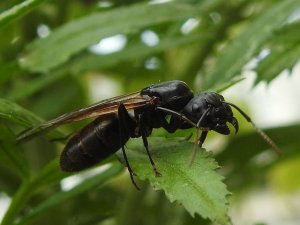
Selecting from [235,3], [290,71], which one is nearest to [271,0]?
[235,3]

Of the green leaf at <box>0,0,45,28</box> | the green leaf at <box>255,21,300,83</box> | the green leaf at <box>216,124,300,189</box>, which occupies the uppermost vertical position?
the green leaf at <box>0,0,45,28</box>

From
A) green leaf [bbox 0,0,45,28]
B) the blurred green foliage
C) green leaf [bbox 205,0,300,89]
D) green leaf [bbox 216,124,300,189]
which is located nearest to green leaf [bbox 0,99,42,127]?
the blurred green foliage

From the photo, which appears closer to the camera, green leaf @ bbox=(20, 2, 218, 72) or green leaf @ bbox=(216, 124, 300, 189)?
green leaf @ bbox=(20, 2, 218, 72)

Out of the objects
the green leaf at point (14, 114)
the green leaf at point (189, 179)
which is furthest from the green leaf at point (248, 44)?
the green leaf at point (14, 114)

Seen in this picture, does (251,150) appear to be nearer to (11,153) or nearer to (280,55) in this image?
(280,55)

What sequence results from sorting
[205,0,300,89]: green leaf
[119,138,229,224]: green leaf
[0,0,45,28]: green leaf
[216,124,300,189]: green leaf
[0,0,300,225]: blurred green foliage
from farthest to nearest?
1. [216,124,300,189]: green leaf
2. [205,0,300,89]: green leaf
3. [0,0,300,225]: blurred green foliage
4. [0,0,45,28]: green leaf
5. [119,138,229,224]: green leaf

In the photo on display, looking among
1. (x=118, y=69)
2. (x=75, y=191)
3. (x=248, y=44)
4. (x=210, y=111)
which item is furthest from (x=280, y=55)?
(x=118, y=69)

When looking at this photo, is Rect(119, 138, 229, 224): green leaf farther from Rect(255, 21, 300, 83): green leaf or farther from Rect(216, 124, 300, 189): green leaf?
Rect(216, 124, 300, 189): green leaf

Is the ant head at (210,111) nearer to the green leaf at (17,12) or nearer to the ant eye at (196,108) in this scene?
the ant eye at (196,108)
